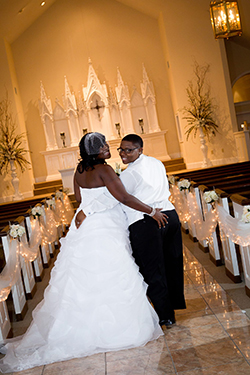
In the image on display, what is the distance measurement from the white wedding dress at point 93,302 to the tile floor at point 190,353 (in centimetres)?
9

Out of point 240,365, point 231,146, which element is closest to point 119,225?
point 240,365

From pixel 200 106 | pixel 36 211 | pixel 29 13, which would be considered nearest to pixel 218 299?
pixel 36 211

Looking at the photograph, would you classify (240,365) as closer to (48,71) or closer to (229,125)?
(229,125)

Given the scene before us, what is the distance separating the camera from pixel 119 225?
10.3 ft

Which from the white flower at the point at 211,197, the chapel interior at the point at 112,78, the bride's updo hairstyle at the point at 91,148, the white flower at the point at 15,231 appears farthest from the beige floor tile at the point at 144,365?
the chapel interior at the point at 112,78

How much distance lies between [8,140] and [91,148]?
1026 centimetres

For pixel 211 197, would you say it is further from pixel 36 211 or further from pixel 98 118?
pixel 98 118

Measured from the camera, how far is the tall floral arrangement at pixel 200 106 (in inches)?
494

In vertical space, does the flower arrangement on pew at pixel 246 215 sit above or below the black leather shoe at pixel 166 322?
above

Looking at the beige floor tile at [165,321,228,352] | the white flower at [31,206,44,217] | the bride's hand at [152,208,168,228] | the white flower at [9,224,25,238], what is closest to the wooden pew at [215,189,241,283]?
the beige floor tile at [165,321,228,352]

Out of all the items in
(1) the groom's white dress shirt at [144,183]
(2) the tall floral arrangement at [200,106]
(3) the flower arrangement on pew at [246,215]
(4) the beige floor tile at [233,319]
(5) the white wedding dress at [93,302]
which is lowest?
(4) the beige floor tile at [233,319]

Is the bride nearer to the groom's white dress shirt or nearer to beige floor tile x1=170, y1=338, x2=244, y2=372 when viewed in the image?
the groom's white dress shirt

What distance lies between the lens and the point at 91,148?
3018 mm

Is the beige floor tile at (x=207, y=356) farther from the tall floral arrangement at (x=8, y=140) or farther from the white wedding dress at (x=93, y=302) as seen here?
the tall floral arrangement at (x=8, y=140)
